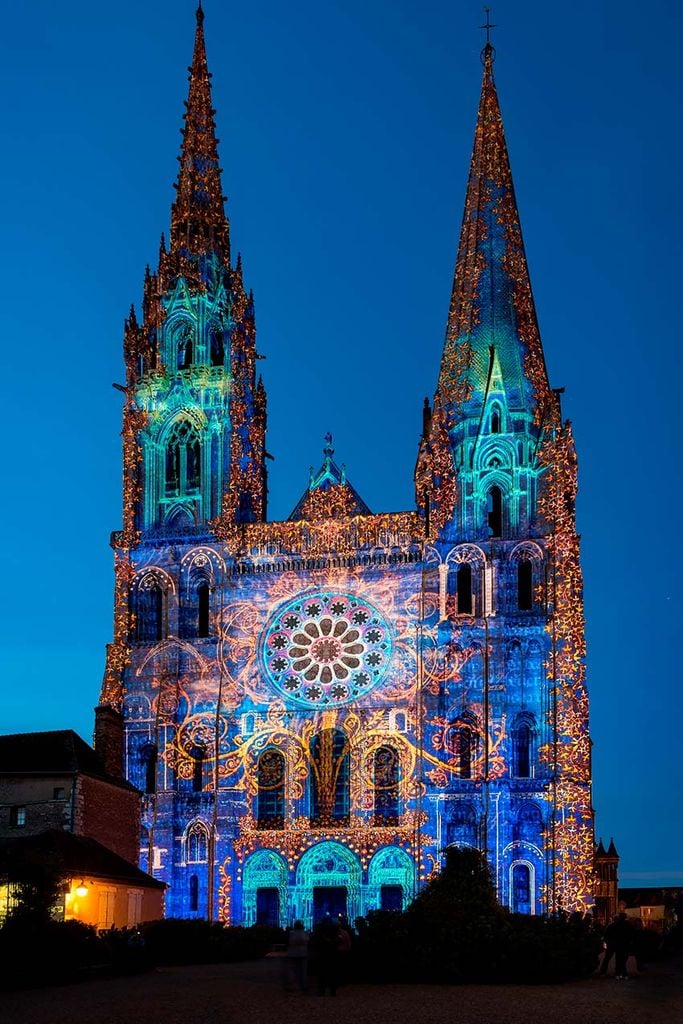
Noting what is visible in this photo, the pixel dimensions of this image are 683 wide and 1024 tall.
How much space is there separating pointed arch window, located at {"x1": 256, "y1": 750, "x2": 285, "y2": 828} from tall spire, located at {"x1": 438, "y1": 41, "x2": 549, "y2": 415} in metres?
15.9

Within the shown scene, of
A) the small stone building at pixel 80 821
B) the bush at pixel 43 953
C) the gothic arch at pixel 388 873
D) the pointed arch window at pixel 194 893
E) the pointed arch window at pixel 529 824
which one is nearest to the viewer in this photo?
the bush at pixel 43 953

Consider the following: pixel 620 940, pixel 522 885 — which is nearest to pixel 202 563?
pixel 522 885

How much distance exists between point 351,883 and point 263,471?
60.0ft

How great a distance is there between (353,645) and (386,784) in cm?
565

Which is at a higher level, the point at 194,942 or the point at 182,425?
the point at 182,425

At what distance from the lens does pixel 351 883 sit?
57969mm

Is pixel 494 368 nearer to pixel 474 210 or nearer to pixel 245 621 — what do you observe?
pixel 474 210

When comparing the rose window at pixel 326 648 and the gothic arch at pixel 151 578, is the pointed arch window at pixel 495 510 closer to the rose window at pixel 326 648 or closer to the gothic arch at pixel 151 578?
the rose window at pixel 326 648

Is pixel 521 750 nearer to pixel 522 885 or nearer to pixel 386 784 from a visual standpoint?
pixel 522 885

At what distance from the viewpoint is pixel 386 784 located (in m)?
58.9

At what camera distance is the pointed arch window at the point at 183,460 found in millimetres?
64562

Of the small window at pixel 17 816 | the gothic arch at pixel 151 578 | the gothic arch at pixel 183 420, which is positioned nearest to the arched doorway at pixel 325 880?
the small window at pixel 17 816

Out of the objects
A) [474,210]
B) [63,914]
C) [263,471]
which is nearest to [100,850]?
[63,914]

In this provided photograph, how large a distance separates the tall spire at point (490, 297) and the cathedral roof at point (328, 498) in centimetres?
A: 533
